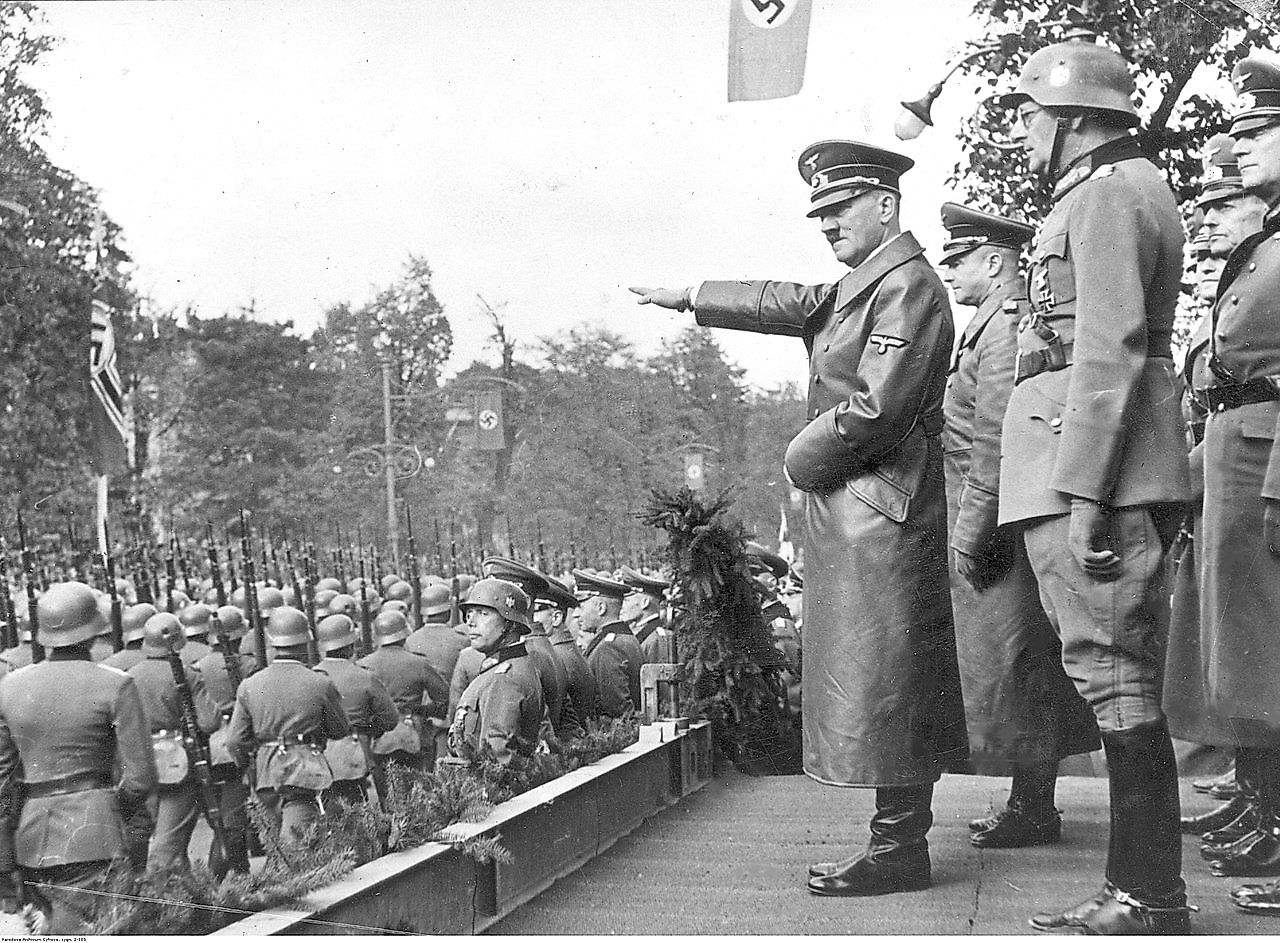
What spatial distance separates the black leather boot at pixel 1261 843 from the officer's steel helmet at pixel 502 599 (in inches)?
111

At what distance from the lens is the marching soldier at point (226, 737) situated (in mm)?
5741

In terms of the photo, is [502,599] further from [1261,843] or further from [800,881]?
[1261,843]

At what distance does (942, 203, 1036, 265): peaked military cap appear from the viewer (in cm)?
452

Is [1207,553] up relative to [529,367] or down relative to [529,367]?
down

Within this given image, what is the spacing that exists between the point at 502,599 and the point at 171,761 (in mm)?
2029

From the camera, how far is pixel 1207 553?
4.01 meters

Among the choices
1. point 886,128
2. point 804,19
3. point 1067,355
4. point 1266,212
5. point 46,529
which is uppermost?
point 804,19

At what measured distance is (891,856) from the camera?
3648 millimetres

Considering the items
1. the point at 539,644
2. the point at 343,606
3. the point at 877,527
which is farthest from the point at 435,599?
the point at 877,527

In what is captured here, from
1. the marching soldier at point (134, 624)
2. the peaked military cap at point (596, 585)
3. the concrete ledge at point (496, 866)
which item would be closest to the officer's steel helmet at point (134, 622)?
the marching soldier at point (134, 624)

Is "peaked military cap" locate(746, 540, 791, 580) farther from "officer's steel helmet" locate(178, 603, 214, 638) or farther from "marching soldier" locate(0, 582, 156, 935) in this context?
"officer's steel helmet" locate(178, 603, 214, 638)

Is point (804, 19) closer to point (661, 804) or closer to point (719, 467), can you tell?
point (719, 467)

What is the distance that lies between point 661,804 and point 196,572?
928 centimetres

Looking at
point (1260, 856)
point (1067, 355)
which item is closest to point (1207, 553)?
point (1260, 856)
